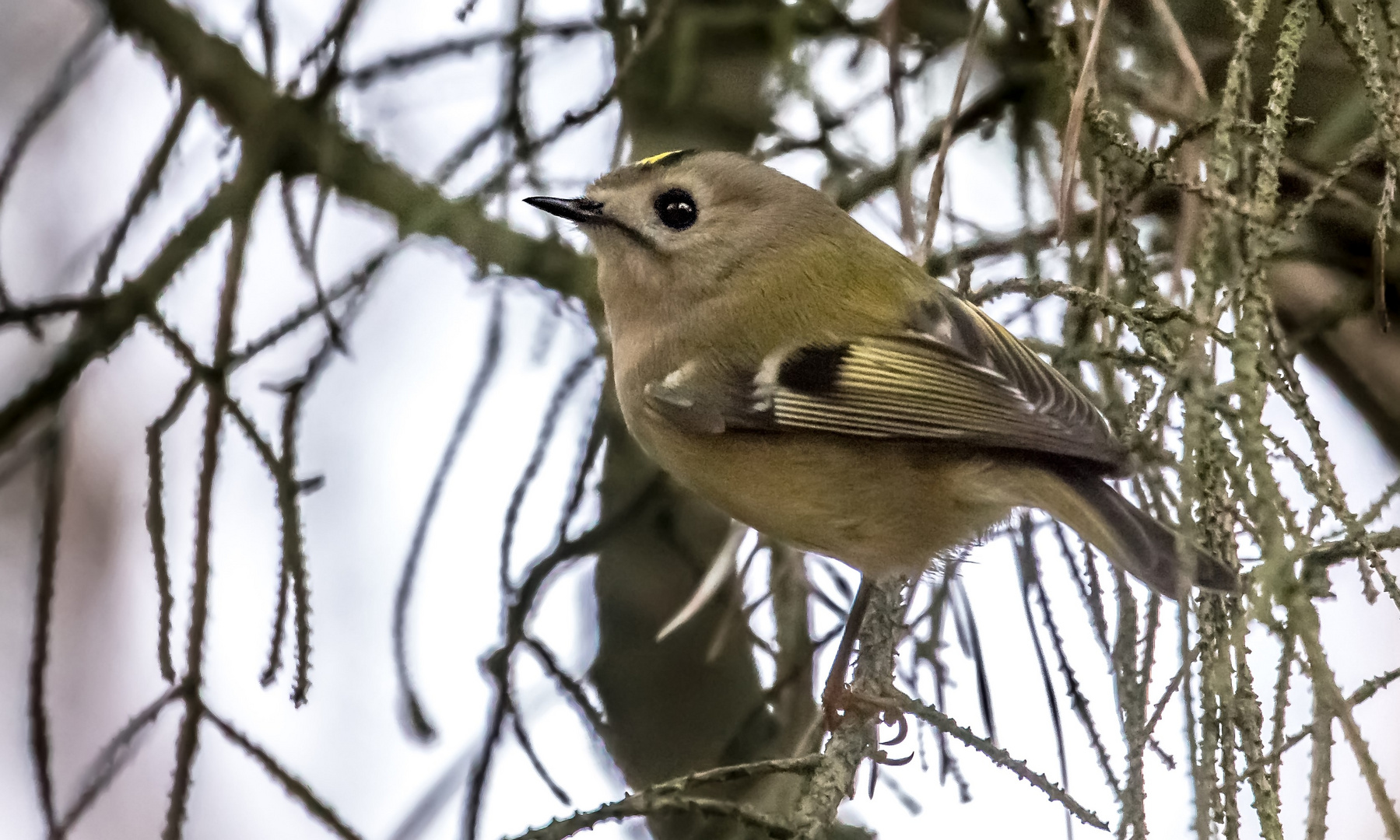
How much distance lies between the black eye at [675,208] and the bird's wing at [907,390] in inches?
10.4

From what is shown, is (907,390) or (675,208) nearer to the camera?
(907,390)

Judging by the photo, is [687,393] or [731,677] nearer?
[687,393]

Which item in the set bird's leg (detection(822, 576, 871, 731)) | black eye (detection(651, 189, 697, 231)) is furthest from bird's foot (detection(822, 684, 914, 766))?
black eye (detection(651, 189, 697, 231))

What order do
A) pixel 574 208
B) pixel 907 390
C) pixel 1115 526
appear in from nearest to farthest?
pixel 1115 526, pixel 907 390, pixel 574 208

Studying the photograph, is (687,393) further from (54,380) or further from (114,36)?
(114,36)

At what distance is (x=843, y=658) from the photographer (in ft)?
4.86

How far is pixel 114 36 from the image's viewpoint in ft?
4.89

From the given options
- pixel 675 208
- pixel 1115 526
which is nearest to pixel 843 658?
pixel 1115 526

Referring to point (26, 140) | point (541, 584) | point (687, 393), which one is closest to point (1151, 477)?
point (687, 393)

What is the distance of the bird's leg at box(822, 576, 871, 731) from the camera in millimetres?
1474

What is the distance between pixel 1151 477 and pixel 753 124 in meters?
0.84

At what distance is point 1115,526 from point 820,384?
0.41m

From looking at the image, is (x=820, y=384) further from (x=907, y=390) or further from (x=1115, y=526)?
(x=1115, y=526)

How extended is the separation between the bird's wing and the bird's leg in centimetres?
22
